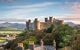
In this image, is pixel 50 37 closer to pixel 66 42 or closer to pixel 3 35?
pixel 66 42

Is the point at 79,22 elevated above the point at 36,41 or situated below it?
above

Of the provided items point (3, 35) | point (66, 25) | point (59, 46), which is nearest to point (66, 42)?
point (59, 46)

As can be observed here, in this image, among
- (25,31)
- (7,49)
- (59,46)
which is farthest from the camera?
(25,31)

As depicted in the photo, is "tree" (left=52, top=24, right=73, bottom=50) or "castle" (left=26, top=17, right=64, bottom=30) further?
"castle" (left=26, top=17, right=64, bottom=30)

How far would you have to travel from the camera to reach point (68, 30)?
8.95 metres

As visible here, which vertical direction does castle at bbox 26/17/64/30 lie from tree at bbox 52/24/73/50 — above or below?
above

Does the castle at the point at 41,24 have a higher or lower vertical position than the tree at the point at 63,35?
higher

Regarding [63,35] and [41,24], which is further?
[41,24]

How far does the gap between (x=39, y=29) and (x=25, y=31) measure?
53cm

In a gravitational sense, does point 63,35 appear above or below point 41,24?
below

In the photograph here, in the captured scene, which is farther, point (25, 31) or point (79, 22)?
point (25, 31)

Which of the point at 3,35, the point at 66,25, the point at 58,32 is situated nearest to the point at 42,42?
the point at 58,32

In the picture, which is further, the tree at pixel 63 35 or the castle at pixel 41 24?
the castle at pixel 41 24

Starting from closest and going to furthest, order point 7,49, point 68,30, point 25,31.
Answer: point 7,49 < point 68,30 < point 25,31
